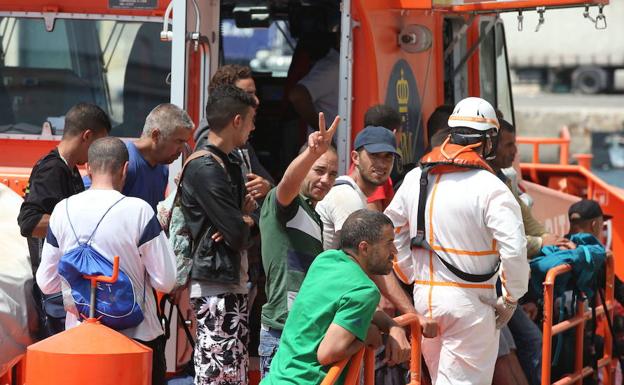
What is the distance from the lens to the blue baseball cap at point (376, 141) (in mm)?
5383

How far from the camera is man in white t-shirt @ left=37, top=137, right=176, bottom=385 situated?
4734 millimetres

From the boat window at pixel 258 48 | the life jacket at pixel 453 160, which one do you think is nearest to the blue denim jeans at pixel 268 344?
the life jacket at pixel 453 160

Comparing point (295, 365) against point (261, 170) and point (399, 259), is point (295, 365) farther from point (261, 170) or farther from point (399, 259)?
point (261, 170)

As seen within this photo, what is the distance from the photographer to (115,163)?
15.8 ft

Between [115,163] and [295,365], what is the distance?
48.9 inches

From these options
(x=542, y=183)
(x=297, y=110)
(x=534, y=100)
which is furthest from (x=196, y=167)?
(x=534, y=100)

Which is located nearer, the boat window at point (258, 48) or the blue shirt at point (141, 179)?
the blue shirt at point (141, 179)

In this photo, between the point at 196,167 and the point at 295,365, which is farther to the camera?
the point at 196,167

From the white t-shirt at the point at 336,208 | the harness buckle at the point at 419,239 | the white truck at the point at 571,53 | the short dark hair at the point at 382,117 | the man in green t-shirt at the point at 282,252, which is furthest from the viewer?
the white truck at the point at 571,53

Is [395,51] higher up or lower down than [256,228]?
higher up

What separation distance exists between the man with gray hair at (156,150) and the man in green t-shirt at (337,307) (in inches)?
50.3

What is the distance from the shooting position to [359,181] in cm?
548

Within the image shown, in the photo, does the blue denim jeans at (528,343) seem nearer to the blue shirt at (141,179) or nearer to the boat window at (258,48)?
the blue shirt at (141,179)

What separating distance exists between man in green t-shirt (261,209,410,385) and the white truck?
44051mm
